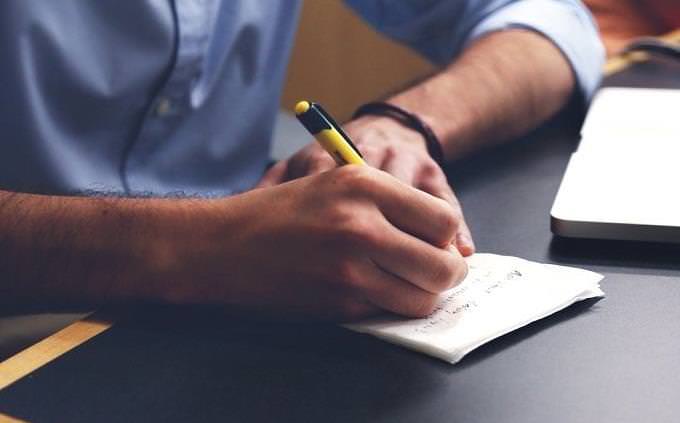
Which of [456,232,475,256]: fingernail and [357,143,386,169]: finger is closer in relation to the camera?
[456,232,475,256]: fingernail

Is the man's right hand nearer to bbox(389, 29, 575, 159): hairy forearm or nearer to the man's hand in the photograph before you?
the man's hand

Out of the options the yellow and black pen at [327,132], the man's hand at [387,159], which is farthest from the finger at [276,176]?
the yellow and black pen at [327,132]

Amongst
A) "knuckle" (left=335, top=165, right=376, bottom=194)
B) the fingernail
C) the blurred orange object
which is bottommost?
the blurred orange object

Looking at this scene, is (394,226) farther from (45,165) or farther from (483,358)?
(45,165)

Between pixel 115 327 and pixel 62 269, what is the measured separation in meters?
0.06

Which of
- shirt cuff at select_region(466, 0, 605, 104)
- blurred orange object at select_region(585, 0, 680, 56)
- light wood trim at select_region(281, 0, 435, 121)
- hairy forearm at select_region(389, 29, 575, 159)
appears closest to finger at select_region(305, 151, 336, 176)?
hairy forearm at select_region(389, 29, 575, 159)

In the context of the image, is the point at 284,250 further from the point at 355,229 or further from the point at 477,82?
the point at 477,82

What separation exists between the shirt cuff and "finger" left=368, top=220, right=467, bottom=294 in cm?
48

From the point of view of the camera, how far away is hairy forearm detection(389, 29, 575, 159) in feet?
2.88

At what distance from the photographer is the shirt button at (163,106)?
936mm

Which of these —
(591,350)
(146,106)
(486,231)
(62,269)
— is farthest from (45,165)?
(591,350)

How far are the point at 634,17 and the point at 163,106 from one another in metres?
0.89

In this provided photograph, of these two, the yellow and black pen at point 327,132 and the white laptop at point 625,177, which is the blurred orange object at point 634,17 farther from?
the yellow and black pen at point 327,132

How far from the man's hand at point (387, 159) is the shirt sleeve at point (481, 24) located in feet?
0.80
